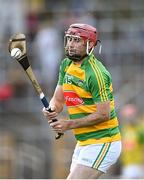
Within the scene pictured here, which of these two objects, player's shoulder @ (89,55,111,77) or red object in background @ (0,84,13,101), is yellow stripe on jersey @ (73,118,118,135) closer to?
player's shoulder @ (89,55,111,77)

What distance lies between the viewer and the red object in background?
17.6 meters

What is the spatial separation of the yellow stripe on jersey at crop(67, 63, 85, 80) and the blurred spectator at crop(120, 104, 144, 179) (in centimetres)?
646

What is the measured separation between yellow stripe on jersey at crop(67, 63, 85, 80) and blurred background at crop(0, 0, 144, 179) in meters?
7.26

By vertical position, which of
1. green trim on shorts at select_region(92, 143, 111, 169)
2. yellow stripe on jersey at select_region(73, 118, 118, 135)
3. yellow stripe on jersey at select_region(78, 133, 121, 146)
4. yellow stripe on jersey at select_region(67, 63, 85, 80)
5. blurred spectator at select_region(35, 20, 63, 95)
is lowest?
blurred spectator at select_region(35, 20, 63, 95)

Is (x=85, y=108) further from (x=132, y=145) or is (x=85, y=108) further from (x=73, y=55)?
(x=132, y=145)

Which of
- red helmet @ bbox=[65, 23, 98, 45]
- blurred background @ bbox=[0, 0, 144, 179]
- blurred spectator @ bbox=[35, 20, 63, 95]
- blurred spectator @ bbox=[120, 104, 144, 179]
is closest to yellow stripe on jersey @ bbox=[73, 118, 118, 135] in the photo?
red helmet @ bbox=[65, 23, 98, 45]

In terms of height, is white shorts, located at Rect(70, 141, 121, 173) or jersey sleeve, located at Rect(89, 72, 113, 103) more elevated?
jersey sleeve, located at Rect(89, 72, 113, 103)

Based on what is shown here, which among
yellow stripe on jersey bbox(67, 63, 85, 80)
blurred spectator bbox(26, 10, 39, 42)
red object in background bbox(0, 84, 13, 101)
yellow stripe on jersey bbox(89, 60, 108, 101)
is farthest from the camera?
blurred spectator bbox(26, 10, 39, 42)

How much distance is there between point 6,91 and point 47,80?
77 centimetres

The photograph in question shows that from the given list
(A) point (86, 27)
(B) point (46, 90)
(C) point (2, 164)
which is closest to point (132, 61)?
(B) point (46, 90)

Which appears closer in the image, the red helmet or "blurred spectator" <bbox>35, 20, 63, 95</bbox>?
the red helmet

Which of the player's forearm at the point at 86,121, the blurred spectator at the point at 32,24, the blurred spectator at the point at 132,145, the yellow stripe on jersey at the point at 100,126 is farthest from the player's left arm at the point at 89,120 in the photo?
the blurred spectator at the point at 32,24

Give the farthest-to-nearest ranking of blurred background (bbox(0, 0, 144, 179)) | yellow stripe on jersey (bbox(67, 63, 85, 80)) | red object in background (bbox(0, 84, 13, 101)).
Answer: red object in background (bbox(0, 84, 13, 101)), blurred background (bbox(0, 0, 144, 179)), yellow stripe on jersey (bbox(67, 63, 85, 80))

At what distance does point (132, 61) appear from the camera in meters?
18.0
